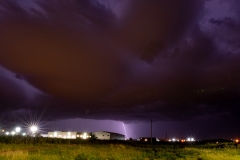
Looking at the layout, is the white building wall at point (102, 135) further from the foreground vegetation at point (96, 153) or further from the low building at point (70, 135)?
the foreground vegetation at point (96, 153)

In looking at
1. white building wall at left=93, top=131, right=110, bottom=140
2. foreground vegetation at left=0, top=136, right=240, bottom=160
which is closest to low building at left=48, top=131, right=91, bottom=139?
white building wall at left=93, top=131, right=110, bottom=140

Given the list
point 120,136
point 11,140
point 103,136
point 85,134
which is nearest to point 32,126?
point 11,140

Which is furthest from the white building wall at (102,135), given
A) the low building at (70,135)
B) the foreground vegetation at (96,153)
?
the foreground vegetation at (96,153)

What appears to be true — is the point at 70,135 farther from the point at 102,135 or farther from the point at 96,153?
the point at 96,153

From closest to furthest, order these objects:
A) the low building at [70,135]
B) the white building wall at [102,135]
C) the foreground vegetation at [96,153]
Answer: the foreground vegetation at [96,153], the low building at [70,135], the white building wall at [102,135]

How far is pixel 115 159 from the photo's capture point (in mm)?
23250

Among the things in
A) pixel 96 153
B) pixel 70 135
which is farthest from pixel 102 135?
pixel 96 153

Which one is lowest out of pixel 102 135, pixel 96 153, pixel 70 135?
pixel 96 153

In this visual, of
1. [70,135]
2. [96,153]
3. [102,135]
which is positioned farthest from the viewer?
[102,135]

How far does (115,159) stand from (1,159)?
930 cm

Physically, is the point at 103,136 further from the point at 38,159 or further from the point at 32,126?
the point at 38,159

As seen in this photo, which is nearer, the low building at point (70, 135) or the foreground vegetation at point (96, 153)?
the foreground vegetation at point (96, 153)

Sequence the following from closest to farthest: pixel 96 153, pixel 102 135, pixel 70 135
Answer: pixel 96 153
pixel 70 135
pixel 102 135

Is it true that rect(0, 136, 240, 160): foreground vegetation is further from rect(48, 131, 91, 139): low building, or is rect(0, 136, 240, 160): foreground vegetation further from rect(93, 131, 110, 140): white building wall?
rect(93, 131, 110, 140): white building wall
